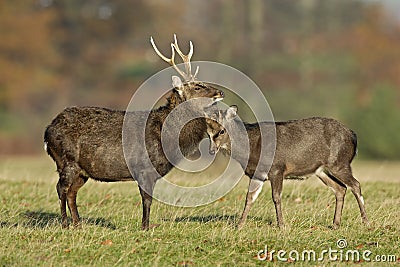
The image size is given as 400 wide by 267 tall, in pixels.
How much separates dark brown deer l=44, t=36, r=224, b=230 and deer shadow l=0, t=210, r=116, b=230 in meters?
0.40

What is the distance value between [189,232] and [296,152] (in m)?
2.24

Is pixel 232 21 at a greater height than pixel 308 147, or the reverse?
pixel 232 21

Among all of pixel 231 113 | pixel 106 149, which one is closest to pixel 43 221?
pixel 106 149

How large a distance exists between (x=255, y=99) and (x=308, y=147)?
26.3 metres

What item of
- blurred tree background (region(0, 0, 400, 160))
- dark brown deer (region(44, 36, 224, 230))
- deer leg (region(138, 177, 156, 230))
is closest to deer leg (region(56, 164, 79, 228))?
dark brown deer (region(44, 36, 224, 230))

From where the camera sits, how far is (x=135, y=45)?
4931cm

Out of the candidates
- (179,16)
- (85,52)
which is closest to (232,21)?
(179,16)

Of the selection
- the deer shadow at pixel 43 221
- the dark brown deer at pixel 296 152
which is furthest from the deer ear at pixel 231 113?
the deer shadow at pixel 43 221

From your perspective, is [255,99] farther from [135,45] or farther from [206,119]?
[206,119]

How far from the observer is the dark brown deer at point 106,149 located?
34.8ft

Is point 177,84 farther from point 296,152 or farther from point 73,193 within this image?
point 73,193

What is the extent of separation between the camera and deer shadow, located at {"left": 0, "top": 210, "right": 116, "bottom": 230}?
10.8 m

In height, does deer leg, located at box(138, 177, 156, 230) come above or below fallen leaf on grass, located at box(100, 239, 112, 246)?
above

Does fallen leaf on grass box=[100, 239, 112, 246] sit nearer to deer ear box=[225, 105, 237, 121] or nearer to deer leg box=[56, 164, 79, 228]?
deer leg box=[56, 164, 79, 228]
